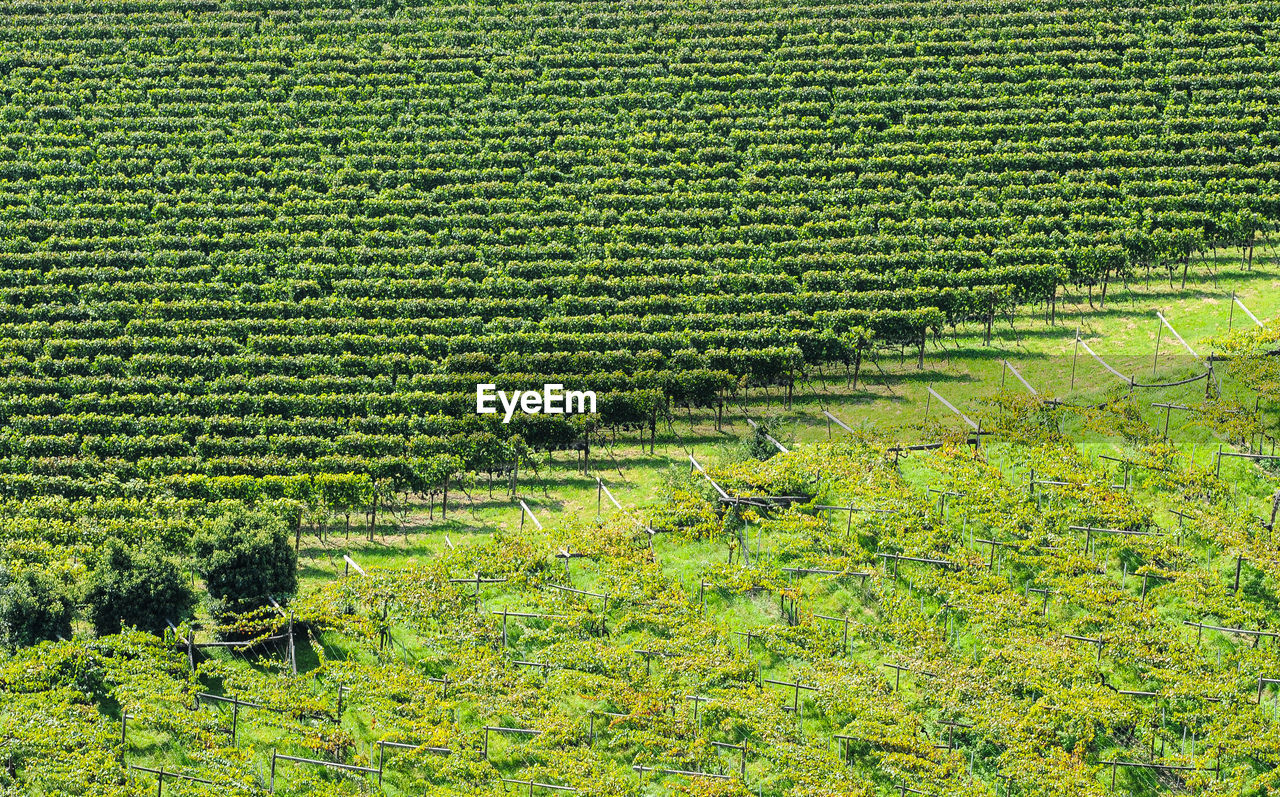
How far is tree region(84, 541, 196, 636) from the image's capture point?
58.3 m

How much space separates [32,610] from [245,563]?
23.5 ft

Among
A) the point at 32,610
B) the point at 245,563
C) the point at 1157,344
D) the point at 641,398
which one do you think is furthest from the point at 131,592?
the point at 1157,344

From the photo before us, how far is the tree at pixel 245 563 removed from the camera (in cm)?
5844

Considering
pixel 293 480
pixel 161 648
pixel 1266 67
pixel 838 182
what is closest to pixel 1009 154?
pixel 838 182

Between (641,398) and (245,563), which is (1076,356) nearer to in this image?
(641,398)

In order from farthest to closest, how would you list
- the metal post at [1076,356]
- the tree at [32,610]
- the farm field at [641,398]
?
the metal post at [1076,356] < the tree at [32,610] < the farm field at [641,398]

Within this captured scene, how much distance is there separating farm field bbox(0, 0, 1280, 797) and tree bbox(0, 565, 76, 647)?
15cm

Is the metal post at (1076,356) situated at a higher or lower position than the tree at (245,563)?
higher

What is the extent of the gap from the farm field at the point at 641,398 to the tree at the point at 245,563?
167 millimetres

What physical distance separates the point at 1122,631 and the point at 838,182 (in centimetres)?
3542

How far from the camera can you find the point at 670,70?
9575cm

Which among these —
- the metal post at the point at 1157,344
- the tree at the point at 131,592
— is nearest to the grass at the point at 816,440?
the metal post at the point at 1157,344

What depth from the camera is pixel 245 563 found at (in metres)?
58.6

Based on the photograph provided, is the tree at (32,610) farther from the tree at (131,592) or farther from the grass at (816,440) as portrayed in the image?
the grass at (816,440)
